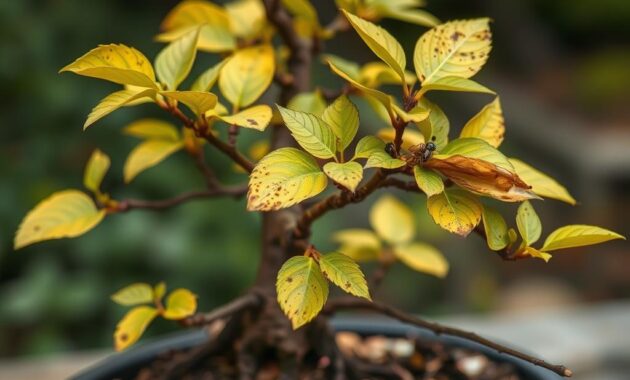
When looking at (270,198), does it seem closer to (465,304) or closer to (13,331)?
(13,331)

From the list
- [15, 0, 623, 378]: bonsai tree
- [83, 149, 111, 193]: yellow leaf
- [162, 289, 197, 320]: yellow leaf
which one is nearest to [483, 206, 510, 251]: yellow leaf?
[15, 0, 623, 378]: bonsai tree

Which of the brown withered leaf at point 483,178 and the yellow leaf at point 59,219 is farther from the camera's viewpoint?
the yellow leaf at point 59,219

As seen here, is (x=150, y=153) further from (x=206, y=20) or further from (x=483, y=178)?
(x=483, y=178)

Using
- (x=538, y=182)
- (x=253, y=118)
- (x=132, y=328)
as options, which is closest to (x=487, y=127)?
(x=538, y=182)

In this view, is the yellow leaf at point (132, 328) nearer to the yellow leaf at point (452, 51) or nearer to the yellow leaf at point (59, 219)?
the yellow leaf at point (59, 219)

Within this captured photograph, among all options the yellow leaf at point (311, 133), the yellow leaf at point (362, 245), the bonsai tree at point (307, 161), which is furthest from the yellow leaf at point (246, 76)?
the yellow leaf at point (362, 245)

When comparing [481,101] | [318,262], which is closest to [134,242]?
[318,262]
